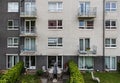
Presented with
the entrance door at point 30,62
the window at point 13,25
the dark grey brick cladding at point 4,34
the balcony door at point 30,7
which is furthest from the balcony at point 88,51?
the window at point 13,25

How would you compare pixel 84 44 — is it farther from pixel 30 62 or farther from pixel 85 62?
pixel 30 62

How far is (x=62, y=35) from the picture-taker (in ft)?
154

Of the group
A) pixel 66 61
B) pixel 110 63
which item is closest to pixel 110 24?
pixel 110 63

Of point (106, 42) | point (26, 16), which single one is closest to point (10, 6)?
point (26, 16)

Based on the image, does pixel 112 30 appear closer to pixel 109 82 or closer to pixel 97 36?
pixel 97 36

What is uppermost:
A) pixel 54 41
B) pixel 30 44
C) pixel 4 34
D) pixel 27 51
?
pixel 4 34

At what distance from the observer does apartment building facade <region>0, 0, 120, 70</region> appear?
46.9 meters

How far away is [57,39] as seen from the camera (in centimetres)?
4700

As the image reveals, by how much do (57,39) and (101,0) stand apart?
29.4 feet

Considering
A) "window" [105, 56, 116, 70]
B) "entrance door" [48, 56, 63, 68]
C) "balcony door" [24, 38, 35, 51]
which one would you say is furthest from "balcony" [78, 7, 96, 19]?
"balcony door" [24, 38, 35, 51]

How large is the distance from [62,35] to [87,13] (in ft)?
16.4

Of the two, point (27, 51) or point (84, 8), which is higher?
point (84, 8)

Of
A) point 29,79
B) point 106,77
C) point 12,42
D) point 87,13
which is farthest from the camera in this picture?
point 12,42

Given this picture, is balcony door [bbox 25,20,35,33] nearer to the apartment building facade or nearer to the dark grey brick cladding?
the apartment building facade
